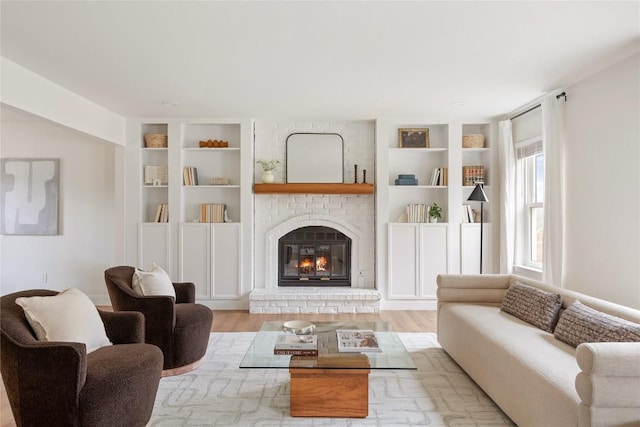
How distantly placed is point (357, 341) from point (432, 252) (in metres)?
3.03

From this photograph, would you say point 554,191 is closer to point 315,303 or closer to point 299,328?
point 299,328

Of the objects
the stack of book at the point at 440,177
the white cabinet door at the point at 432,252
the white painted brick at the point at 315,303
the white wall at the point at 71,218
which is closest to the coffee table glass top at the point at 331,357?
the white painted brick at the point at 315,303

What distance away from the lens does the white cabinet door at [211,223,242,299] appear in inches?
223

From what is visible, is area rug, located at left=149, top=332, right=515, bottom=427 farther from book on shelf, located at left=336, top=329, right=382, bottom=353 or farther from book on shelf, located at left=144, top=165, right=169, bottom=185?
book on shelf, located at left=144, top=165, right=169, bottom=185

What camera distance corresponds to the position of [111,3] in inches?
101

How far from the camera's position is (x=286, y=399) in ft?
9.52

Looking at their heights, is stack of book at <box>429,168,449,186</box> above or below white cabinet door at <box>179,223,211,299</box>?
above

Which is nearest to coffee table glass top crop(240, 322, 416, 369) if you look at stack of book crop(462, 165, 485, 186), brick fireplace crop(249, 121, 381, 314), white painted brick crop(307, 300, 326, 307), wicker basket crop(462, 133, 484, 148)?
white painted brick crop(307, 300, 326, 307)

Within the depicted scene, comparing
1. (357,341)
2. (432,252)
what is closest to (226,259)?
(432,252)

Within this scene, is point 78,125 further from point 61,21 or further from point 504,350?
point 504,350

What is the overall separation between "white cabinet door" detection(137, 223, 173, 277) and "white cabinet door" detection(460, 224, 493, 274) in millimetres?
3939

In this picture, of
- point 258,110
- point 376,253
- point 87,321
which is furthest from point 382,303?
point 87,321

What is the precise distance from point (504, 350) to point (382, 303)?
311 cm

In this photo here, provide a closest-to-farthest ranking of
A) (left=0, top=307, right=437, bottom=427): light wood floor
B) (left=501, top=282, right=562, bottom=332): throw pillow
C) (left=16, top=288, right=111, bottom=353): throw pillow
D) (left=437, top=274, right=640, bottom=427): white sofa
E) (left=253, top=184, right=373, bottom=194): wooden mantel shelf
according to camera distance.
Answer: (left=437, top=274, right=640, bottom=427): white sofa
(left=16, top=288, right=111, bottom=353): throw pillow
(left=501, top=282, right=562, bottom=332): throw pillow
(left=0, top=307, right=437, bottom=427): light wood floor
(left=253, top=184, right=373, bottom=194): wooden mantel shelf
